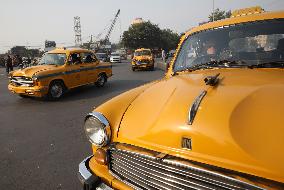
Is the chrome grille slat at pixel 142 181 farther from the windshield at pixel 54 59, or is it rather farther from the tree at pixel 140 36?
the tree at pixel 140 36

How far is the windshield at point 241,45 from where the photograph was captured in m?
3.16

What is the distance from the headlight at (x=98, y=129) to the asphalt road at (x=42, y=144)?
136cm

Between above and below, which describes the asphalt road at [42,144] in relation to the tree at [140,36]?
below

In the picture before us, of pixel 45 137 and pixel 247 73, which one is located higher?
pixel 247 73

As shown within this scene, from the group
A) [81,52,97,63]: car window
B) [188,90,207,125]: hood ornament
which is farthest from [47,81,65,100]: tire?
[188,90,207,125]: hood ornament

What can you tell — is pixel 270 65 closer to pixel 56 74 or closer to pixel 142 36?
pixel 56 74

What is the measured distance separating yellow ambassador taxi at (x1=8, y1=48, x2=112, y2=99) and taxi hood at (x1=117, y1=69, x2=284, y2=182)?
8.07 metres

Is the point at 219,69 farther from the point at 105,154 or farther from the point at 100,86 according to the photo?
the point at 100,86

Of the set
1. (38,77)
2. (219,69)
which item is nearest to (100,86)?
(38,77)

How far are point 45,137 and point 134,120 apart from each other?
13.1 ft

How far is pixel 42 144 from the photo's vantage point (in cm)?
551

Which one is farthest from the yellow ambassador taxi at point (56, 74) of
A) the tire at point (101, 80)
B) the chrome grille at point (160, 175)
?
the chrome grille at point (160, 175)

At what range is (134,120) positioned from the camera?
2510mm

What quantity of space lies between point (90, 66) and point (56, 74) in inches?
80.0
